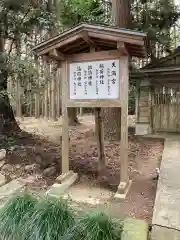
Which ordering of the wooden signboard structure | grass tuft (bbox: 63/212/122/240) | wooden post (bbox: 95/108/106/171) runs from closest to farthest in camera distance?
grass tuft (bbox: 63/212/122/240) < the wooden signboard structure < wooden post (bbox: 95/108/106/171)

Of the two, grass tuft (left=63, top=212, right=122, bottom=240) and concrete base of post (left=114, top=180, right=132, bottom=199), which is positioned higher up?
grass tuft (left=63, top=212, right=122, bottom=240)

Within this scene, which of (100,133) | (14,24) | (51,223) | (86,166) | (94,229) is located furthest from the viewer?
(14,24)

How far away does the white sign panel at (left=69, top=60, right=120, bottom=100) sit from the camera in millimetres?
4785

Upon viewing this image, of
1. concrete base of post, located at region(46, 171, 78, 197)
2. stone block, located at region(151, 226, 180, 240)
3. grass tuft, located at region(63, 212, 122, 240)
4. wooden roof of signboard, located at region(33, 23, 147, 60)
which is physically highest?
wooden roof of signboard, located at region(33, 23, 147, 60)

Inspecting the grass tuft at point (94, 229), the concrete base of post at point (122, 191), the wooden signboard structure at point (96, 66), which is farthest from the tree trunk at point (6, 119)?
the grass tuft at point (94, 229)

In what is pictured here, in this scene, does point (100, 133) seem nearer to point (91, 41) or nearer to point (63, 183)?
point (63, 183)

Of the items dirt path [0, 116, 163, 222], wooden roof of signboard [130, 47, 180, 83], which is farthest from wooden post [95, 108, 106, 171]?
wooden roof of signboard [130, 47, 180, 83]

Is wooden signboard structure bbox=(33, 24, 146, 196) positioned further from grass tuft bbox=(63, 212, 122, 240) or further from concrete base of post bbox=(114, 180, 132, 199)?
grass tuft bbox=(63, 212, 122, 240)

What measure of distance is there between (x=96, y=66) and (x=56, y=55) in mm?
686

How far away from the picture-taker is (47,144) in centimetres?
748

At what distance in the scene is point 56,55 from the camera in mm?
5008

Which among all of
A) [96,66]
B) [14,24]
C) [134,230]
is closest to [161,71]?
[14,24]

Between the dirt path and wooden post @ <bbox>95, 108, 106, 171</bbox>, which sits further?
wooden post @ <bbox>95, 108, 106, 171</bbox>

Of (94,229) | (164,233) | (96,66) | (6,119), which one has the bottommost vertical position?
(164,233)
